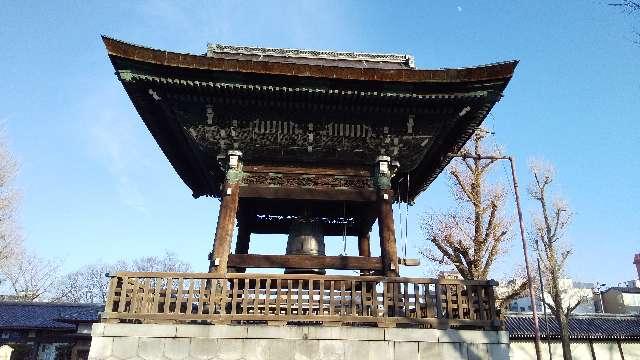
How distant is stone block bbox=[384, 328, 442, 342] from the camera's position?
→ 7742 millimetres

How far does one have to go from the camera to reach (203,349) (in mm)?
7613

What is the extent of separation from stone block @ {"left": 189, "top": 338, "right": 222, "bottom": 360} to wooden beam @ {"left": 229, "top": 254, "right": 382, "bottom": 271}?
2.01 m

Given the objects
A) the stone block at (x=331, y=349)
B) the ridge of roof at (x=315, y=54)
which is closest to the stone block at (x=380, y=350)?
the stone block at (x=331, y=349)

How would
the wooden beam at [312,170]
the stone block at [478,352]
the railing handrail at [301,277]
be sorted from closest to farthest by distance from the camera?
the stone block at [478,352] < the railing handrail at [301,277] < the wooden beam at [312,170]

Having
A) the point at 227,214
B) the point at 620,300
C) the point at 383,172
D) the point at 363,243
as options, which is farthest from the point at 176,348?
the point at 620,300

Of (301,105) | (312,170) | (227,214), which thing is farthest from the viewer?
(312,170)

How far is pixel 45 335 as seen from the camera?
2448 centimetres

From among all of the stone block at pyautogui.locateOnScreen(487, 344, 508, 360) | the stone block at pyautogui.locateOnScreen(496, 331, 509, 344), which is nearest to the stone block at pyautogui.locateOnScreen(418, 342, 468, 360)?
the stone block at pyautogui.locateOnScreen(487, 344, 508, 360)

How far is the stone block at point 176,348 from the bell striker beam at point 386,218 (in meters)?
3.97

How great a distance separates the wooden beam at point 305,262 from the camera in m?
9.41

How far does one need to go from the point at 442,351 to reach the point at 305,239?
416 centimetres

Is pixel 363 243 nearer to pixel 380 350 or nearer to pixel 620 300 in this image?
pixel 380 350

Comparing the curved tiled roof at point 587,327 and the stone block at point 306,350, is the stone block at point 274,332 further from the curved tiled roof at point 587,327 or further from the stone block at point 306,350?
the curved tiled roof at point 587,327

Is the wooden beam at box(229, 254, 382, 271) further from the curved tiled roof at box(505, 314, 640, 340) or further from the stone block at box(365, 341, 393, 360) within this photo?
the curved tiled roof at box(505, 314, 640, 340)
